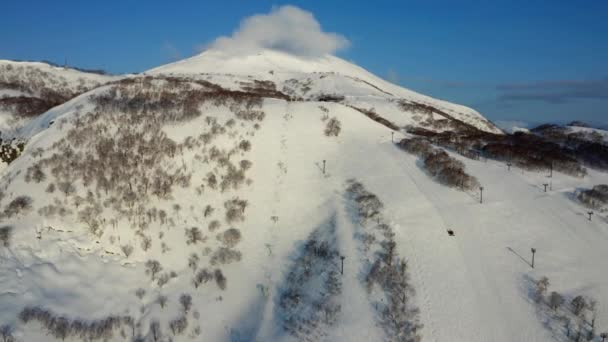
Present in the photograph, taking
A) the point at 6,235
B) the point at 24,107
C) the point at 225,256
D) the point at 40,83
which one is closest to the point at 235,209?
the point at 225,256

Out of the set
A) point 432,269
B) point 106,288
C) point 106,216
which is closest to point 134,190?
point 106,216

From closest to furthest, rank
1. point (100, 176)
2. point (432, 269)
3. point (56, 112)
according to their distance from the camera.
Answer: point (432, 269) → point (100, 176) → point (56, 112)

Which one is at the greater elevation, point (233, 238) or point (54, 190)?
point (54, 190)

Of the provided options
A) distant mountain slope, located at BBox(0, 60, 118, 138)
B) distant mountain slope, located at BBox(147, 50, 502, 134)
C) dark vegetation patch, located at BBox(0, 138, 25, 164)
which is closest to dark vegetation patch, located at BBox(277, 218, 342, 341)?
dark vegetation patch, located at BBox(0, 138, 25, 164)

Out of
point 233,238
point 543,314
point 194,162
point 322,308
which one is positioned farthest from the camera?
point 194,162

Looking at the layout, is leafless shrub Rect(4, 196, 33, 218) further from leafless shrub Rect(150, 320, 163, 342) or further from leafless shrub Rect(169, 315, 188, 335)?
leafless shrub Rect(169, 315, 188, 335)

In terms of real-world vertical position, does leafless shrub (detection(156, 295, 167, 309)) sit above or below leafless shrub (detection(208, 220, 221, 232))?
below

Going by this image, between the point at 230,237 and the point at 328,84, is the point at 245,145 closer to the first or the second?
the point at 230,237

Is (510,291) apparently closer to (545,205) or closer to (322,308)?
(322,308)

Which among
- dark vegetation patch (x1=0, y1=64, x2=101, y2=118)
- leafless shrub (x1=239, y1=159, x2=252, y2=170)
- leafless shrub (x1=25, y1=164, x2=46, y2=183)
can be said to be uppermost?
dark vegetation patch (x1=0, y1=64, x2=101, y2=118)
